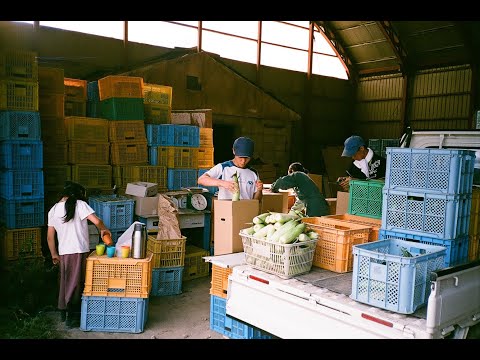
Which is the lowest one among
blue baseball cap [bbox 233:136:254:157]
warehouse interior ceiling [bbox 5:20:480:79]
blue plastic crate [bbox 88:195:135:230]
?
blue plastic crate [bbox 88:195:135:230]

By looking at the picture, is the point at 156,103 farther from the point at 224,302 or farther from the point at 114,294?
the point at 224,302

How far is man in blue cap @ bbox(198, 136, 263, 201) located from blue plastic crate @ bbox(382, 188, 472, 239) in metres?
1.82

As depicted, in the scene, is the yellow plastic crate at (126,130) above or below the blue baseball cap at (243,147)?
above

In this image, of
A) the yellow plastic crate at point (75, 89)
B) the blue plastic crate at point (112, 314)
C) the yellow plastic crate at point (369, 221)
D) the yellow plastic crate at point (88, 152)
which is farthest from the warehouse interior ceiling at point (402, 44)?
the blue plastic crate at point (112, 314)

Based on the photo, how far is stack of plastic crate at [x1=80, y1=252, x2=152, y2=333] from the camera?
470 cm

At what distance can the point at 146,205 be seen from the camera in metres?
6.71

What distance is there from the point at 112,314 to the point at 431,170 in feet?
11.5

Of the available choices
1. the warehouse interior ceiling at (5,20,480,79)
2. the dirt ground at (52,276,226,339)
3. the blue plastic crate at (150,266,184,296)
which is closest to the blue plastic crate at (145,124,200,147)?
the blue plastic crate at (150,266,184,296)

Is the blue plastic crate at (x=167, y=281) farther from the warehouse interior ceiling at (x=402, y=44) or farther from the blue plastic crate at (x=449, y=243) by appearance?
the warehouse interior ceiling at (x=402, y=44)

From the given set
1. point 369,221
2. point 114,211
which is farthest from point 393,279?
point 114,211

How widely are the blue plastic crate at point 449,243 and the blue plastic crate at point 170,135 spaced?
5.13m

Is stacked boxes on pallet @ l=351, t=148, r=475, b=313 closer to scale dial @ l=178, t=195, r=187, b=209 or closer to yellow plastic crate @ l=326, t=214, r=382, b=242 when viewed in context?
yellow plastic crate @ l=326, t=214, r=382, b=242

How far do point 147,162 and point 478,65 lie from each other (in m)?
13.3

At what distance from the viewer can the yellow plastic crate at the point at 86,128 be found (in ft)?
23.8
